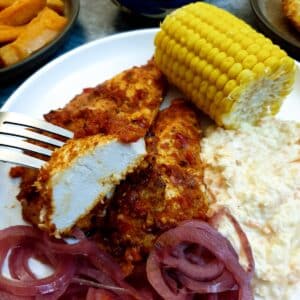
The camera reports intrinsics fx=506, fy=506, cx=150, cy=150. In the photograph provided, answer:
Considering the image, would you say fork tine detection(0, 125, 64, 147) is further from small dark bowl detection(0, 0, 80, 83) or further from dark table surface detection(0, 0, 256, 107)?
dark table surface detection(0, 0, 256, 107)

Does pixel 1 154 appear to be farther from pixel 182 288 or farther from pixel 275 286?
pixel 275 286

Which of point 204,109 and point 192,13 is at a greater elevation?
point 192,13

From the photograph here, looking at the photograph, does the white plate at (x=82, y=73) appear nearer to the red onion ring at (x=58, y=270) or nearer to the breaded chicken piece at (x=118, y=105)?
the breaded chicken piece at (x=118, y=105)

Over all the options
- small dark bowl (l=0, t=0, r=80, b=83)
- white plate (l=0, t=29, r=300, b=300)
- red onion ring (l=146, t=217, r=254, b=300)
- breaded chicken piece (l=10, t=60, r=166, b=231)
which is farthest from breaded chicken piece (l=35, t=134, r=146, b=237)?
small dark bowl (l=0, t=0, r=80, b=83)

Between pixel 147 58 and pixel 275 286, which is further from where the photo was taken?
pixel 147 58

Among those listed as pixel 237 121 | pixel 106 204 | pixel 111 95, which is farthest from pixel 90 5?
pixel 106 204
